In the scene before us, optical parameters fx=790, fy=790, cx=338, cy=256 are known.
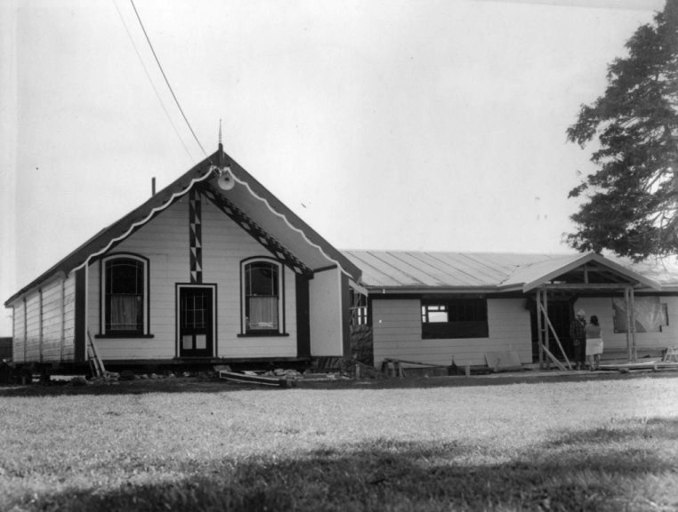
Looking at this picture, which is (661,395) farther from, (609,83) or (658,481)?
(609,83)

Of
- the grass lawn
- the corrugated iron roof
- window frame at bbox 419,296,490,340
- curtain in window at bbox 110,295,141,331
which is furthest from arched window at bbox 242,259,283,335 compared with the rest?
the grass lawn

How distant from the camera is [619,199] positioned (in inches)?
1081

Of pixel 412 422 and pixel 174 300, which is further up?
pixel 174 300

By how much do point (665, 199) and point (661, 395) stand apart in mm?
16468

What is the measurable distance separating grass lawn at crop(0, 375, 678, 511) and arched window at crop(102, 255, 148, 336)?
673 centimetres

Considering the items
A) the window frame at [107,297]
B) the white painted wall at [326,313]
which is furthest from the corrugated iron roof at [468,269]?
the window frame at [107,297]

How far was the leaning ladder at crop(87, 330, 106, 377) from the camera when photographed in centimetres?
1658

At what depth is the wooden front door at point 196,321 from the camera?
18906 millimetres

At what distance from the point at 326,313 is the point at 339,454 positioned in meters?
12.7

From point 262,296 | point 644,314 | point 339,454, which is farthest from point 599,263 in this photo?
point 339,454

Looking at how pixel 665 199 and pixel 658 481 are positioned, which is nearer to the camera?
pixel 658 481

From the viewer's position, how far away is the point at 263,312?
64.5ft

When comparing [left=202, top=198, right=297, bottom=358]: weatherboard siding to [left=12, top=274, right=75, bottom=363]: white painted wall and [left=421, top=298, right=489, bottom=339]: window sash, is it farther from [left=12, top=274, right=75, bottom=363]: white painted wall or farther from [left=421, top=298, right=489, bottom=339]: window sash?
[left=421, top=298, right=489, bottom=339]: window sash

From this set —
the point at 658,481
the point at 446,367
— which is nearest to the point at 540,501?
the point at 658,481
